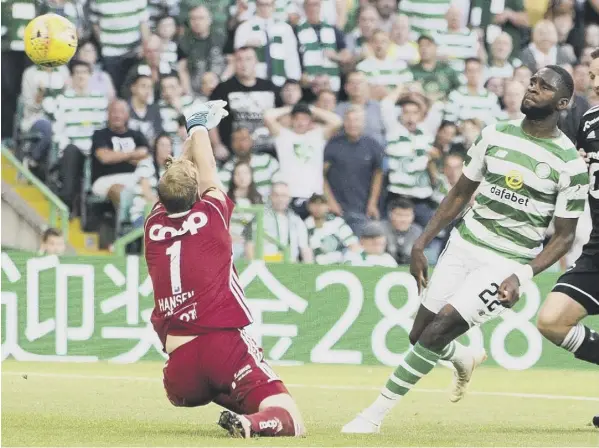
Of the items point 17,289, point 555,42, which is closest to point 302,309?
point 17,289

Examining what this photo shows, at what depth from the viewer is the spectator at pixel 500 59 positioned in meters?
18.1

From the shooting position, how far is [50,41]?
38.0ft

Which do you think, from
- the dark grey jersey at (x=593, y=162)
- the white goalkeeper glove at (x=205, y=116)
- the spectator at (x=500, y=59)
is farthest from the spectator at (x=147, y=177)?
the dark grey jersey at (x=593, y=162)

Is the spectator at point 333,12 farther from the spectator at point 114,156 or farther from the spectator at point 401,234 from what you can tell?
the spectator at point 401,234

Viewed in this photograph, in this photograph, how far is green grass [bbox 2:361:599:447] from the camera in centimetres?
827

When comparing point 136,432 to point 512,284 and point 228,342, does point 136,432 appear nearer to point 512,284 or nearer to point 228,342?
point 228,342

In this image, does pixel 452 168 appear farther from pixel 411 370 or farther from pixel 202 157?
pixel 202 157

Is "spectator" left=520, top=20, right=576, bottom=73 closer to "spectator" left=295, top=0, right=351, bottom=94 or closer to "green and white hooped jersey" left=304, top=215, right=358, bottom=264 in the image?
"spectator" left=295, top=0, right=351, bottom=94

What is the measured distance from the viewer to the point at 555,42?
1852 centimetres

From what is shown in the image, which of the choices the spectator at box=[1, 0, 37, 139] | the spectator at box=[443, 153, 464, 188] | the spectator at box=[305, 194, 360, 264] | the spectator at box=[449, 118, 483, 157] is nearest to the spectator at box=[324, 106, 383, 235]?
the spectator at box=[305, 194, 360, 264]

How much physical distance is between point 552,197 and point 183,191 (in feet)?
8.19

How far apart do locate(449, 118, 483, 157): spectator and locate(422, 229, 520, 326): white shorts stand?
802 cm

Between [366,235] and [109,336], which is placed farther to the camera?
[366,235]

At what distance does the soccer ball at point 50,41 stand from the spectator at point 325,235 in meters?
5.26
